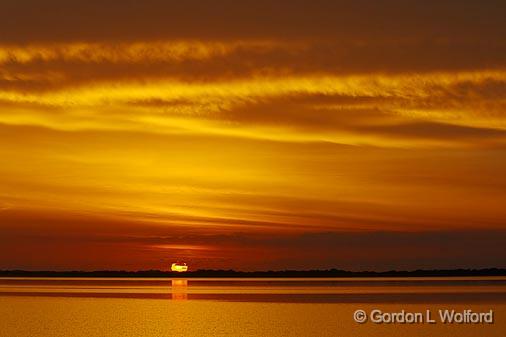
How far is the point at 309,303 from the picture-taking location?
6303 cm

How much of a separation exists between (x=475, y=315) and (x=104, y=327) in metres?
20.6

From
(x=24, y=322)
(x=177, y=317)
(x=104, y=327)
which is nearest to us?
(x=104, y=327)

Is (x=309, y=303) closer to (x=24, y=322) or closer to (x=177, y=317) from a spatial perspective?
(x=177, y=317)

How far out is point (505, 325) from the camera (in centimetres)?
4084

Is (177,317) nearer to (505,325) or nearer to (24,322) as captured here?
(24,322)

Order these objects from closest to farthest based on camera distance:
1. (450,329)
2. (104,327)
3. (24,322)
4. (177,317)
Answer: (450,329)
(104,327)
(24,322)
(177,317)

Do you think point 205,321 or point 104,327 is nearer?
point 104,327

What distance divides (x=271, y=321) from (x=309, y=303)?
17255mm

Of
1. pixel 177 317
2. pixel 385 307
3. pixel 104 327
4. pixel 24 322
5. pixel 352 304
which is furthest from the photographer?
pixel 352 304

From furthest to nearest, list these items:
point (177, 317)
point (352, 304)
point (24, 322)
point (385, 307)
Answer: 1. point (352, 304)
2. point (385, 307)
3. point (177, 317)
4. point (24, 322)

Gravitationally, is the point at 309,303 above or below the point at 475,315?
above

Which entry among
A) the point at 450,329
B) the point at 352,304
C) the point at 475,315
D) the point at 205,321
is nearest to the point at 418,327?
the point at 450,329

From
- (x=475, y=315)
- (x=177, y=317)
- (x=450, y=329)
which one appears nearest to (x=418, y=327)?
(x=450, y=329)

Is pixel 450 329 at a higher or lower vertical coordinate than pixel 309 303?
lower
